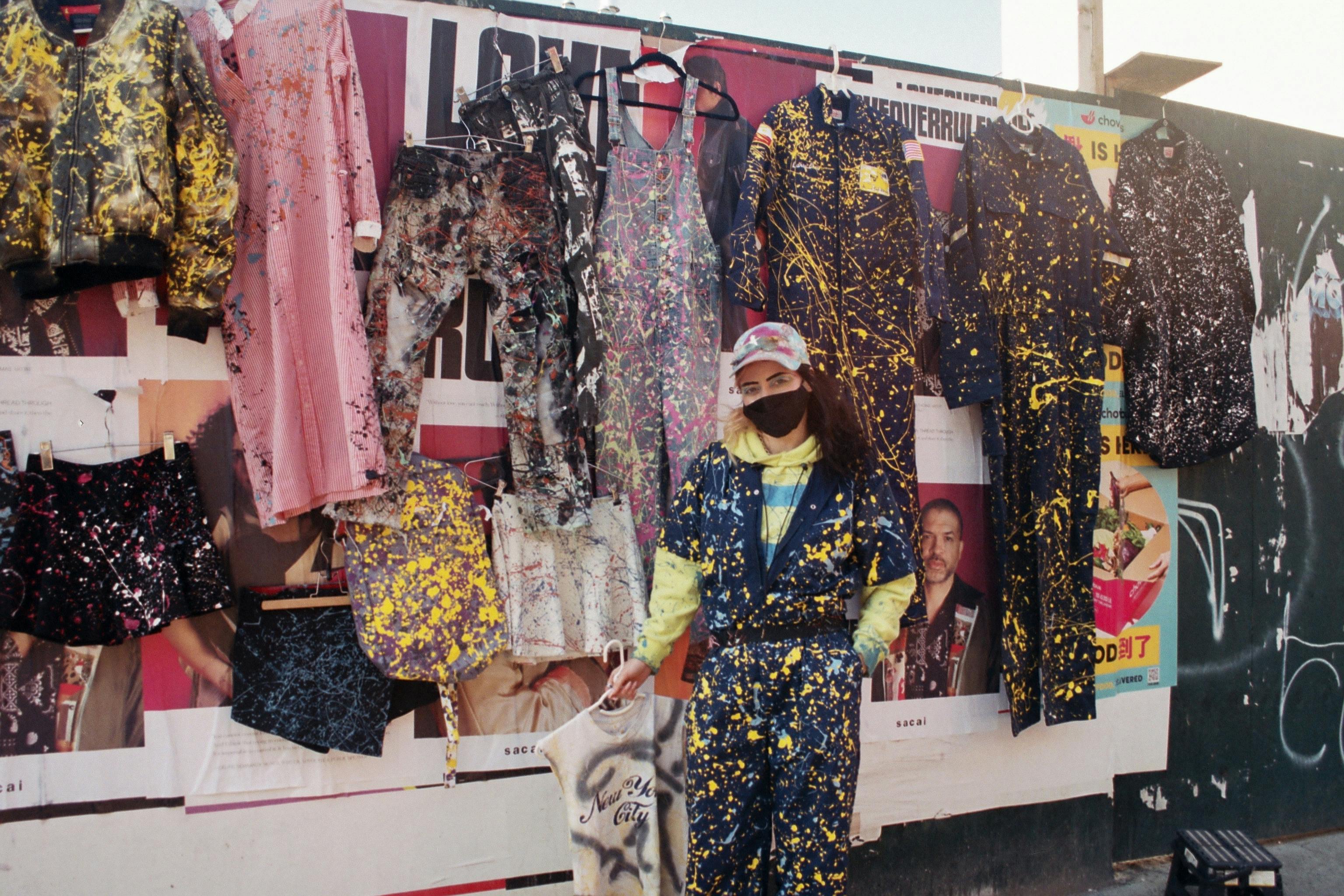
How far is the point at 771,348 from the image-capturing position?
227cm

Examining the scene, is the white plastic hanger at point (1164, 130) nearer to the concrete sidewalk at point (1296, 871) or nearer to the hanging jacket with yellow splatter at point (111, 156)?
the concrete sidewalk at point (1296, 871)

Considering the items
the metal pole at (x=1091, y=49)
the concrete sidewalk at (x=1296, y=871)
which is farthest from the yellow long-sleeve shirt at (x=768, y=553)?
the metal pole at (x=1091, y=49)

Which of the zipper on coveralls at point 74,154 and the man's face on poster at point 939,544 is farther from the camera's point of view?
the man's face on poster at point 939,544

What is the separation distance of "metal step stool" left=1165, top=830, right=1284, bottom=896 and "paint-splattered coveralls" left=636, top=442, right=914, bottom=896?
1.82 m

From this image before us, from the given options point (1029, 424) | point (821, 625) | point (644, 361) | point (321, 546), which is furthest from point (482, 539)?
point (1029, 424)

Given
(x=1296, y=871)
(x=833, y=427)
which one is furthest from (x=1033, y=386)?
(x=1296, y=871)

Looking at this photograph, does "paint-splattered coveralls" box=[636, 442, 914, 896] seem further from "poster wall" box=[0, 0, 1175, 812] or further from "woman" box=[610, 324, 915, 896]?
"poster wall" box=[0, 0, 1175, 812]

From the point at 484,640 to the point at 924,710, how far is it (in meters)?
1.81

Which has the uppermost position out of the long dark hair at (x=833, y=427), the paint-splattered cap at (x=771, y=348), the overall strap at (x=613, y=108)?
the overall strap at (x=613, y=108)

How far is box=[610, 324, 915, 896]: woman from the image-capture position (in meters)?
2.15

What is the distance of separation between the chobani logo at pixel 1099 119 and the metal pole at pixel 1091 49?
5.3 inches

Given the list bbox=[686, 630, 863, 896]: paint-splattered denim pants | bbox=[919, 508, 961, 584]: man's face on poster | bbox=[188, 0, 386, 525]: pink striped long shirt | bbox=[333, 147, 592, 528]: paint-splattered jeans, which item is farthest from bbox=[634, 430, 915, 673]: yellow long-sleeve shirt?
bbox=[919, 508, 961, 584]: man's face on poster

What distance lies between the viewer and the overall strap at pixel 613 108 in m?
3.05

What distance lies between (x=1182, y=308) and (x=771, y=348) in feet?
8.28
